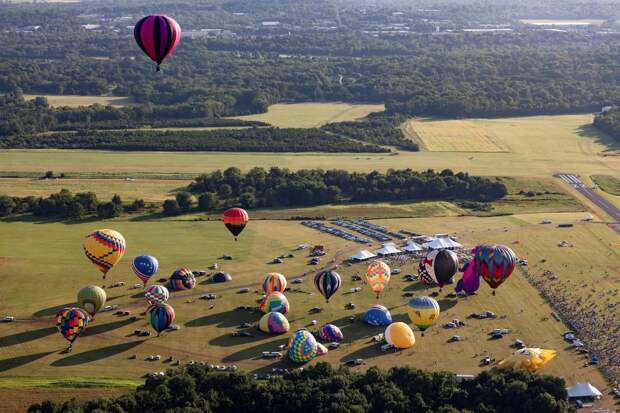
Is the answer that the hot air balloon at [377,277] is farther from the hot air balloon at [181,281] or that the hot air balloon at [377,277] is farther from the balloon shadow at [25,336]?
the balloon shadow at [25,336]

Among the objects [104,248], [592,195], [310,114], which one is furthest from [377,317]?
[310,114]

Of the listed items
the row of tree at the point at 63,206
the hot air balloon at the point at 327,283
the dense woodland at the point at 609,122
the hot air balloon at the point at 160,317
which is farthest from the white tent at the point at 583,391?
the dense woodland at the point at 609,122

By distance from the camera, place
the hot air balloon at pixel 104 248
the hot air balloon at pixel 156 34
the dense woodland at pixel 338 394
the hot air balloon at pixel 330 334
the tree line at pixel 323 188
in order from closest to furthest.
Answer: the dense woodland at pixel 338 394 < the hot air balloon at pixel 330 334 < the hot air balloon at pixel 104 248 < the hot air balloon at pixel 156 34 < the tree line at pixel 323 188

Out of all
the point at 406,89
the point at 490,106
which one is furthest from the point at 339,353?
the point at 406,89

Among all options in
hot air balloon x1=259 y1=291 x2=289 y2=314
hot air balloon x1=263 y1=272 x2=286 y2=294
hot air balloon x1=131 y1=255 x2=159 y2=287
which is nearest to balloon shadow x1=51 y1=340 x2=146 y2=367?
hot air balloon x1=259 y1=291 x2=289 y2=314

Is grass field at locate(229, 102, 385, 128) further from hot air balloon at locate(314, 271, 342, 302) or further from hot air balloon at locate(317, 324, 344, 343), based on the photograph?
hot air balloon at locate(317, 324, 344, 343)

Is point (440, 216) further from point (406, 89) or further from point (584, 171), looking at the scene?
point (406, 89)
